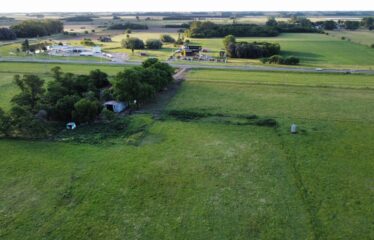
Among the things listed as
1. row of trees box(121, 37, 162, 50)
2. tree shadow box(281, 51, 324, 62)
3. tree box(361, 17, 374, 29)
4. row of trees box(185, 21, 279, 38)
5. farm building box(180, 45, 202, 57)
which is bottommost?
tree shadow box(281, 51, 324, 62)

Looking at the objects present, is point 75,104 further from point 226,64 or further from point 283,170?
point 226,64

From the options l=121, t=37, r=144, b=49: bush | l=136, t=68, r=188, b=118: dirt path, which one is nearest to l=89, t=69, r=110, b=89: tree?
l=136, t=68, r=188, b=118: dirt path

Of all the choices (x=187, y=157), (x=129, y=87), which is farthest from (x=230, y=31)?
(x=187, y=157)

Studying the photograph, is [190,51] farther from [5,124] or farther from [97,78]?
[5,124]

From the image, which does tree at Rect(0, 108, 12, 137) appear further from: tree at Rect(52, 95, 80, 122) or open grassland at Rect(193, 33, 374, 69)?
open grassland at Rect(193, 33, 374, 69)

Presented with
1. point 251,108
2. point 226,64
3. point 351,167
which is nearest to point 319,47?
point 226,64

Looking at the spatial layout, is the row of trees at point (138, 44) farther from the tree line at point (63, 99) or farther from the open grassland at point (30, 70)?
the tree line at point (63, 99)
